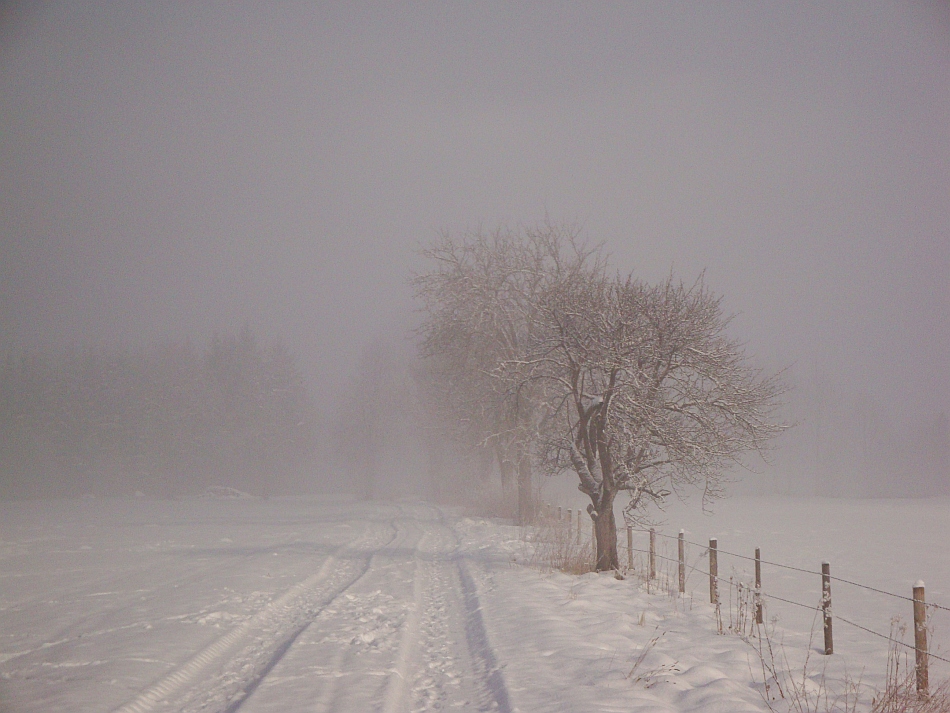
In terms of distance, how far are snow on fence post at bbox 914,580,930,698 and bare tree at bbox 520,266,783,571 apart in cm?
537

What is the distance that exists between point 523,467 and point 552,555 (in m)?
8.63

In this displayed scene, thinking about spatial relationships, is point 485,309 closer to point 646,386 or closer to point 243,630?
point 646,386

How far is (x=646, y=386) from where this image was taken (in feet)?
39.4

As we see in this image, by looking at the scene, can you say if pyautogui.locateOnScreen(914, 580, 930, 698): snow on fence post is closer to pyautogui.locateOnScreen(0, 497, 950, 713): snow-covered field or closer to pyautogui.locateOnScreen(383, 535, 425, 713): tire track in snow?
pyautogui.locateOnScreen(0, 497, 950, 713): snow-covered field

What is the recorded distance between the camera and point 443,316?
76.7 feet

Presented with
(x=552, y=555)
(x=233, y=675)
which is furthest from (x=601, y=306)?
(x=233, y=675)

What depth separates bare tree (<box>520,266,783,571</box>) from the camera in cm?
1185

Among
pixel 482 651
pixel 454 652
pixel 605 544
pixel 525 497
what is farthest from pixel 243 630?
pixel 525 497

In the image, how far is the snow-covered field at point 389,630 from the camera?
19.5 feet

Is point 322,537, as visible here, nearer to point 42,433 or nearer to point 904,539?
point 904,539

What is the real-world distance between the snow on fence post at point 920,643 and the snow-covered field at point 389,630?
641 mm

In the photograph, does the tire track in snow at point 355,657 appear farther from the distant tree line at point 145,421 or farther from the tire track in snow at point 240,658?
the distant tree line at point 145,421

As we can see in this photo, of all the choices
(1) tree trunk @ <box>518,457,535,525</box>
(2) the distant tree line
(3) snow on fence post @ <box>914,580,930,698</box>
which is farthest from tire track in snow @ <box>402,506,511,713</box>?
(2) the distant tree line

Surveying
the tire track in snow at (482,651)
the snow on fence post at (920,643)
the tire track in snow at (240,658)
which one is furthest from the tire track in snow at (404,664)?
the snow on fence post at (920,643)
